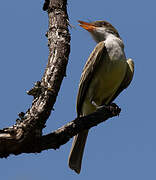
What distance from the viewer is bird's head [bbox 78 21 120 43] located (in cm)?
1012

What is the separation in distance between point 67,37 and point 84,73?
2327mm

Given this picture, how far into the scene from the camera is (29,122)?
17.8ft

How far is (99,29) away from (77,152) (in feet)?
11.1

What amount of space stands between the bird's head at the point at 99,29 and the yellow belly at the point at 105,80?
1430 millimetres

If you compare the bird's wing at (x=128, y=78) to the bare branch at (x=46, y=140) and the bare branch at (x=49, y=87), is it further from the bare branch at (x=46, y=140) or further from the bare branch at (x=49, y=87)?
the bare branch at (x=46, y=140)

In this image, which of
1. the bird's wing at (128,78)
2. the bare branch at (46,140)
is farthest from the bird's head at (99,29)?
the bare branch at (46,140)

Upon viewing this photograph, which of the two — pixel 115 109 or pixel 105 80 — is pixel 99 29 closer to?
pixel 105 80

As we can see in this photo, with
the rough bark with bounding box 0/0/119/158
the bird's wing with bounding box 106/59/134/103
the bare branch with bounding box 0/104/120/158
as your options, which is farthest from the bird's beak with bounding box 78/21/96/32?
the bare branch with bounding box 0/104/120/158

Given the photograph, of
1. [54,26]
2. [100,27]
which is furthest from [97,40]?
[54,26]

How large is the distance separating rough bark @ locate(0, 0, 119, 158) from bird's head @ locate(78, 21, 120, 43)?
335cm

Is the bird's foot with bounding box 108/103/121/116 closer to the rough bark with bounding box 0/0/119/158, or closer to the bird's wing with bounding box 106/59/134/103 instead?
the rough bark with bounding box 0/0/119/158

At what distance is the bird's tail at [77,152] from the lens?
838cm

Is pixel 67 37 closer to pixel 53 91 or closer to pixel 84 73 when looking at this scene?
pixel 53 91

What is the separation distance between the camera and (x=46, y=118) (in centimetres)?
560
